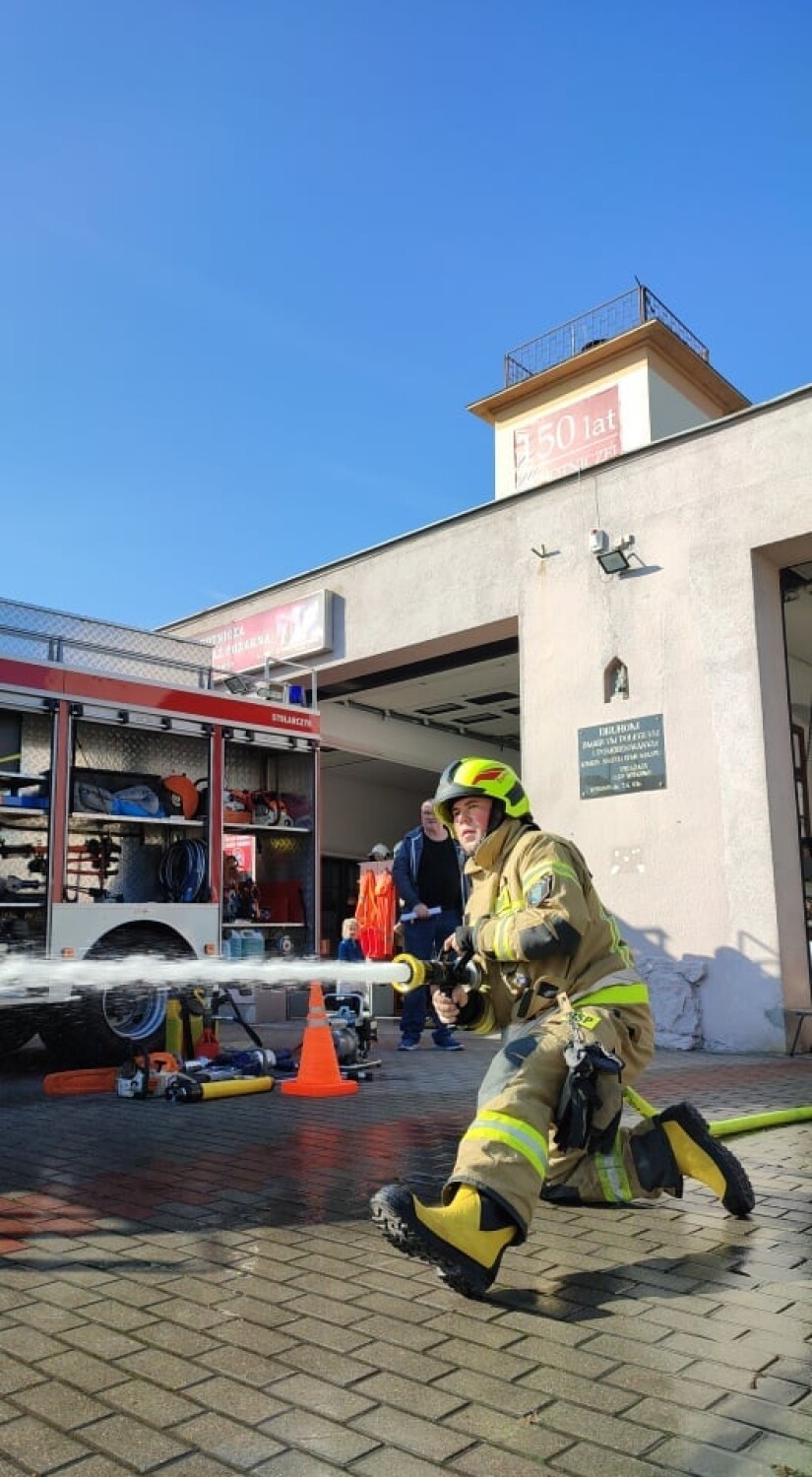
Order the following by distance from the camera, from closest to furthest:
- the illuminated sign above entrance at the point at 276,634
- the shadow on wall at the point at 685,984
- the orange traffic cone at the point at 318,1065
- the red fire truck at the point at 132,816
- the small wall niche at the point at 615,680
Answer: the orange traffic cone at the point at 318,1065 < the red fire truck at the point at 132,816 < the shadow on wall at the point at 685,984 < the small wall niche at the point at 615,680 < the illuminated sign above entrance at the point at 276,634

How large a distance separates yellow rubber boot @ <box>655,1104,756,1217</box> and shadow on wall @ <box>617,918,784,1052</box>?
5.84 meters

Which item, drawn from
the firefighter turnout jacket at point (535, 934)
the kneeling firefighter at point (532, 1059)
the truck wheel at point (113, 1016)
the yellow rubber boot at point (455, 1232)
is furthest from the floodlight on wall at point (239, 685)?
the yellow rubber boot at point (455, 1232)

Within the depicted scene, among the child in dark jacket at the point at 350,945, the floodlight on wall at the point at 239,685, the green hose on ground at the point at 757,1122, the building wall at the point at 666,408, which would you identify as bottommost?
the green hose on ground at the point at 757,1122

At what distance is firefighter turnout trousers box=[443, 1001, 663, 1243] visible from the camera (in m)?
3.00

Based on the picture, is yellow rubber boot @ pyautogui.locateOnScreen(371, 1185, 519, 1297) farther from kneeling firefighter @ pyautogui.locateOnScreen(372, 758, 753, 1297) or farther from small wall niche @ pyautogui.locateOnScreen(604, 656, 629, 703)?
small wall niche @ pyautogui.locateOnScreen(604, 656, 629, 703)

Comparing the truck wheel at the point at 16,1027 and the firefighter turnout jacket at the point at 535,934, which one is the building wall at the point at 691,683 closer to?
the truck wheel at the point at 16,1027

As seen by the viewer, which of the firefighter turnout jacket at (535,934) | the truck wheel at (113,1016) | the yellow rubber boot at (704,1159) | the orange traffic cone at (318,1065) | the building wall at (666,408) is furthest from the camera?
the building wall at (666,408)

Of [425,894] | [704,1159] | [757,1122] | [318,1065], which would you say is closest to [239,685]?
[425,894]

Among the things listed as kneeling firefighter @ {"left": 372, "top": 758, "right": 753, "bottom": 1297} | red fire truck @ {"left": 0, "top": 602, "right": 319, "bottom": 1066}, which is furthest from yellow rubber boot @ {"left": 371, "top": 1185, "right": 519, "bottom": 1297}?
red fire truck @ {"left": 0, "top": 602, "right": 319, "bottom": 1066}

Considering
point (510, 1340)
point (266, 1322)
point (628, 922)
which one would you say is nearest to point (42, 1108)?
point (266, 1322)

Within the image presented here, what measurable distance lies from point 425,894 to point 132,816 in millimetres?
2506

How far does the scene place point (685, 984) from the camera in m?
9.77

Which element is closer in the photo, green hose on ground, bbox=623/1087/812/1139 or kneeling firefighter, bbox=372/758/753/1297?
kneeling firefighter, bbox=372/758/753/1297

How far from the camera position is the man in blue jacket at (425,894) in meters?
9.10
